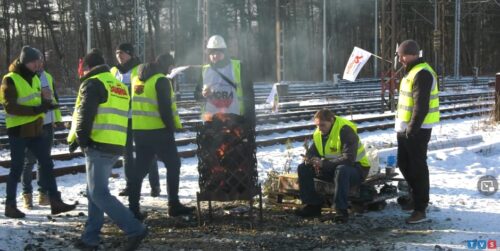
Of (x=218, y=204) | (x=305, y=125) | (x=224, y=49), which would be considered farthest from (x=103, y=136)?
(x=305, y=125)

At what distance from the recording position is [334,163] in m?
6.44

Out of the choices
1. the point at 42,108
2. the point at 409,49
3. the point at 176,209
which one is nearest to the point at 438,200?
the point at 409,49

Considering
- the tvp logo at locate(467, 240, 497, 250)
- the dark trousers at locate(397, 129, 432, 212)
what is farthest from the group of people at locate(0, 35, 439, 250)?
the tvp logo at locate(467, 240, 497, 250)

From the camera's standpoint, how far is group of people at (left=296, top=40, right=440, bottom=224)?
6.28 metres

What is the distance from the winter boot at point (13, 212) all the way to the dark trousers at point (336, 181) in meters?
3.22

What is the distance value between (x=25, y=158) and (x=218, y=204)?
2.49 metres

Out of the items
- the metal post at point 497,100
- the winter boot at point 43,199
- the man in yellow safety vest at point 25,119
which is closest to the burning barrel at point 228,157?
the man in yellow safety vest at point 25,119

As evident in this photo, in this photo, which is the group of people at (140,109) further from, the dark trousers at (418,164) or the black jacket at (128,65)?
the dark trousers at (418,164)

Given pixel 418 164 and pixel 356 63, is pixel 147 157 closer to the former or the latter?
pixel 418 164

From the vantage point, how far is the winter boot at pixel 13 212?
660 cm

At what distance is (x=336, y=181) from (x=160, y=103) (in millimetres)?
2127

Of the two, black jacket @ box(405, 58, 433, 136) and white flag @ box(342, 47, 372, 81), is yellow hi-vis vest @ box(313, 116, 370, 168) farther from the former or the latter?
white flag @ box(342, 47, 372, 81)

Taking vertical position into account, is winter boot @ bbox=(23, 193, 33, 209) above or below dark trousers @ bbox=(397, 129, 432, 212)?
below

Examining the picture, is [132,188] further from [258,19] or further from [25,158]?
[258,19]
